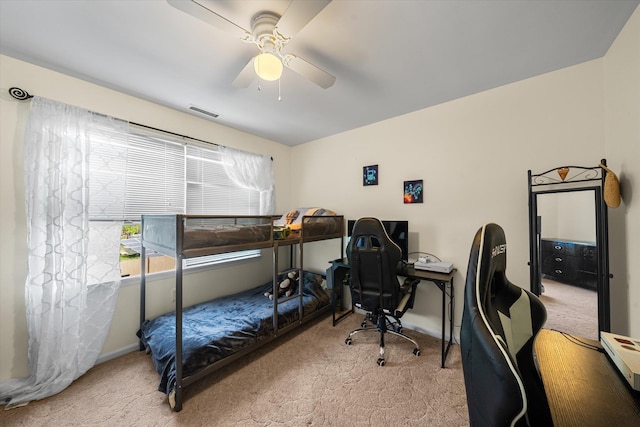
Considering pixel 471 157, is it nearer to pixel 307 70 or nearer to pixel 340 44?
pixel 340 44

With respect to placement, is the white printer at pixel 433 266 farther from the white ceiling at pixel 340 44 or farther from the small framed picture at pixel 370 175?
the white ceiling at pixel 340 44

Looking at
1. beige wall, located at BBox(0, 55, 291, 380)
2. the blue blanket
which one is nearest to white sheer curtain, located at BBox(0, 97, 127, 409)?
beige wall, located at BBox(0, 55, 291, 380)

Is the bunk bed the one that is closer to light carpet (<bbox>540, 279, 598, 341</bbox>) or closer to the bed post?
the bed post

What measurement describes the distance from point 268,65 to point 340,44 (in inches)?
24.2

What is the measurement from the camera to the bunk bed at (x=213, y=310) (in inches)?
67.9

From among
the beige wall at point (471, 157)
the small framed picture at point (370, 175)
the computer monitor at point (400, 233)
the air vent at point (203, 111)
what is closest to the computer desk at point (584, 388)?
the beige wall at point (471, 157)

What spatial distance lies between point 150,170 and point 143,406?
2103 mm

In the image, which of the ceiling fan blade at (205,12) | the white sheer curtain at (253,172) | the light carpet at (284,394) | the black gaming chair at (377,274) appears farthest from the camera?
the white sheer curtain at (253,172)

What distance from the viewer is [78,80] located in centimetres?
203

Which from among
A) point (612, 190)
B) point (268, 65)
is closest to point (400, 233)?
point (612, 190)

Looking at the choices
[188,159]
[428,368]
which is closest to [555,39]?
[428,368]

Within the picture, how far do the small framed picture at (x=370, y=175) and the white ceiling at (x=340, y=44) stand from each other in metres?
0.84

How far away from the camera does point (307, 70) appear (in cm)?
155

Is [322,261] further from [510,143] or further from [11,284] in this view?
[11,284]
